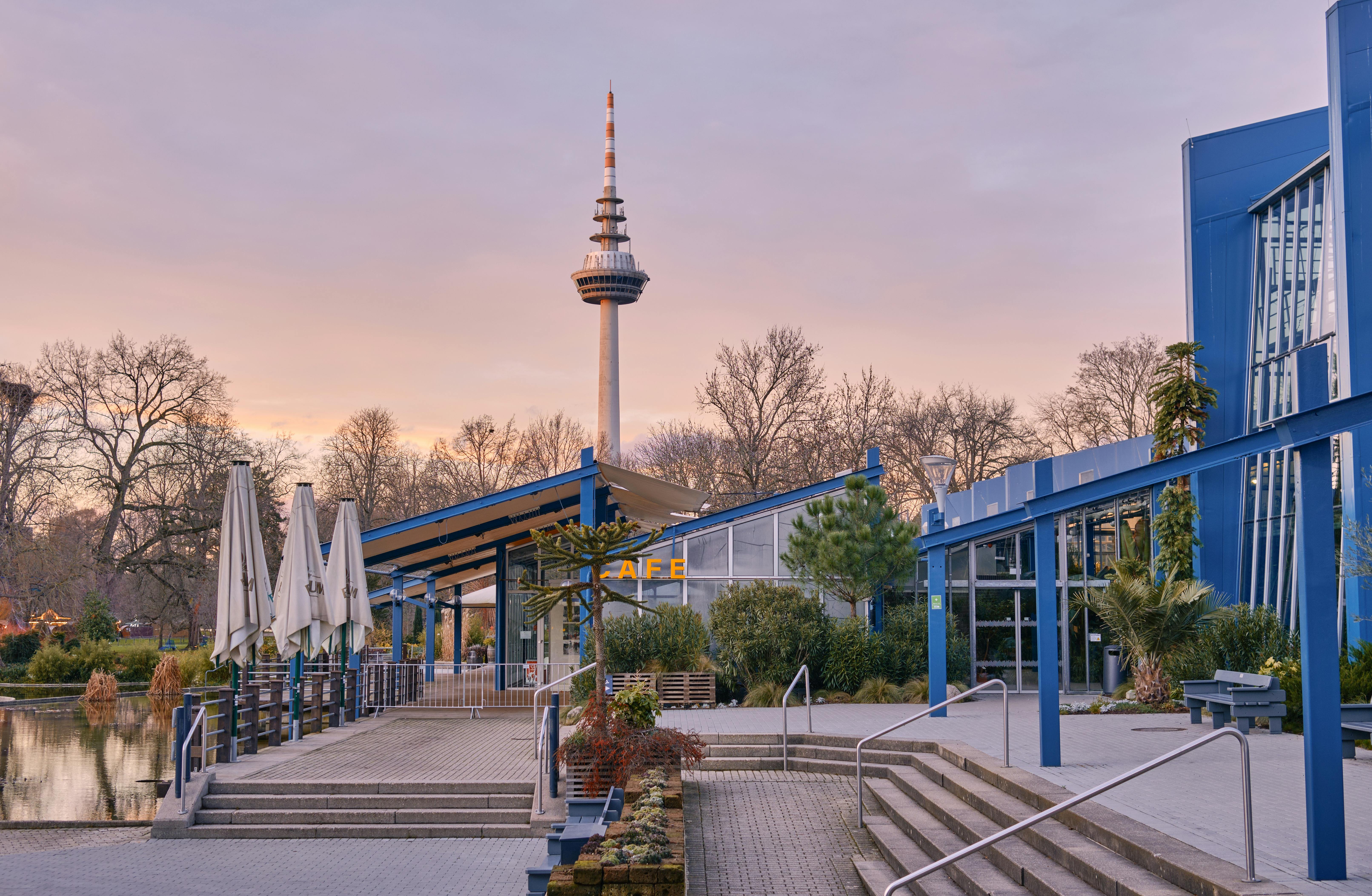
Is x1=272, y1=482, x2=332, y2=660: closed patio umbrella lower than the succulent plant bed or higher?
higher

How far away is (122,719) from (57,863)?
12.8 m

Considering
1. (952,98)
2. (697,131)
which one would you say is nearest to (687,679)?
(952,98)

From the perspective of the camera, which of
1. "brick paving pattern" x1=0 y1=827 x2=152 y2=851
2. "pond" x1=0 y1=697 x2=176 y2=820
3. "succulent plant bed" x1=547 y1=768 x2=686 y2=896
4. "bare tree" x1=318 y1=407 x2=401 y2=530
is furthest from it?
"bare tree" x1=318 y1=407 x2=401 y2=530

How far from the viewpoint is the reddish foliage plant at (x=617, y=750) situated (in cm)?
1049

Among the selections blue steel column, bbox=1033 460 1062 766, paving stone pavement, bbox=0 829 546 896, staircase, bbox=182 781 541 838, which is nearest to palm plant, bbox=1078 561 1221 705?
blue steel column, bbox=1033 460 1062 766

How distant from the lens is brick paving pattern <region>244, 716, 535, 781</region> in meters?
11.8

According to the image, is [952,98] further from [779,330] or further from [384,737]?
[779,330]

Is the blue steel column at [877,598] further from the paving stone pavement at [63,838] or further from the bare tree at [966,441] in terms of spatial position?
the bare tree at [966,441]

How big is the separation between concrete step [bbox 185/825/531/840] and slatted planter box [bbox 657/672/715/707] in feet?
26.1

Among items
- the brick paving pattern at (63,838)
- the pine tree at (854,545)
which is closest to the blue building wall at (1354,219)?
the pine tree at (854,545)

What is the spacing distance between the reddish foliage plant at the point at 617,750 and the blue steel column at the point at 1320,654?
19.5 ft

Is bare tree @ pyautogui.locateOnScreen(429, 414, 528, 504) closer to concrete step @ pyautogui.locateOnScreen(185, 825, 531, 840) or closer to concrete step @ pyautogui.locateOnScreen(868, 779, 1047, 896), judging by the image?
concrete step @ pyautogui.locateOnScreen(185, 825, 531, 840)

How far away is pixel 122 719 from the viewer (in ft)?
67.5

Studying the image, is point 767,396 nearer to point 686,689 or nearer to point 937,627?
point 686,689
